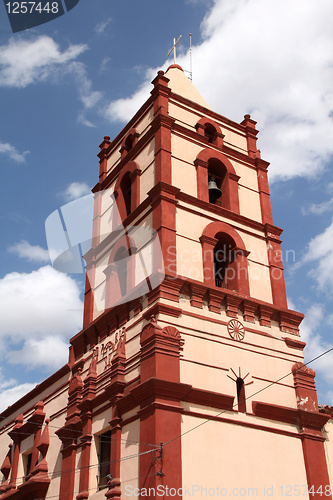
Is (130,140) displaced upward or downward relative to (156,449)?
upward

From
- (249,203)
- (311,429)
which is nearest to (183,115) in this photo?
(249,203)

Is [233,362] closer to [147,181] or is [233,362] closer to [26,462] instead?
[147,181]

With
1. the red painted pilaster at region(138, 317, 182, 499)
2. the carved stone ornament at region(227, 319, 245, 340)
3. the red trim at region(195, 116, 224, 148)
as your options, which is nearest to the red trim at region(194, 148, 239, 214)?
the red trim at region(195, 116, 224, 148)

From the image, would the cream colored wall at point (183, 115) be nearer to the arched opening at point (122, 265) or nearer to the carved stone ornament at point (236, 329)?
the arched opening at point (122, 265)

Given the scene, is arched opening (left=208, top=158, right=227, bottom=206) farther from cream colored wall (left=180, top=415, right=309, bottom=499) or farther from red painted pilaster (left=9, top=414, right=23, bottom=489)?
red painted pilaster (left=9, top=414, right=23, bottom=489)

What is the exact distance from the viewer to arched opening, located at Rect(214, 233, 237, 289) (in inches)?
704

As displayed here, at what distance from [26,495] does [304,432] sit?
8.70 metres

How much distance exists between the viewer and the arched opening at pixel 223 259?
17.9 m

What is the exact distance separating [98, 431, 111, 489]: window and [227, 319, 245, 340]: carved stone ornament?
421cm

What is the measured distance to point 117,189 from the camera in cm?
2084

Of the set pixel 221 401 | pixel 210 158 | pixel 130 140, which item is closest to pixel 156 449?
pixel 221 401

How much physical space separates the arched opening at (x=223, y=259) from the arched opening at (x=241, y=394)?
11.7 ft

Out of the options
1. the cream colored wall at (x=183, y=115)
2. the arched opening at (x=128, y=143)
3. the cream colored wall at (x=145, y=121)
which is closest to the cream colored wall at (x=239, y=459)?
the cream colored wall at (x=183, y=115)

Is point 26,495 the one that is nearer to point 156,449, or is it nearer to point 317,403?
point 156,449
